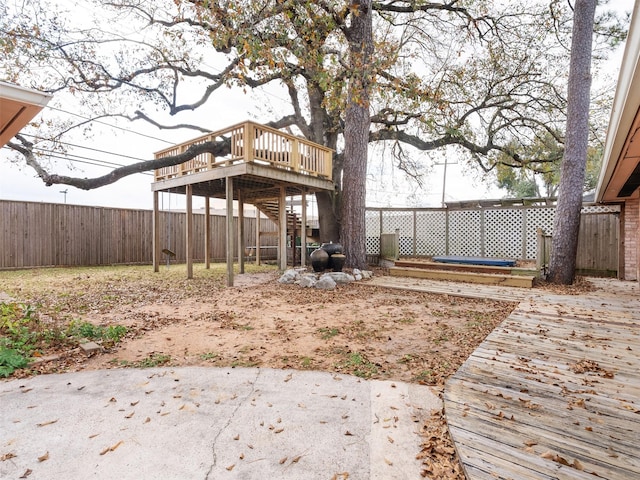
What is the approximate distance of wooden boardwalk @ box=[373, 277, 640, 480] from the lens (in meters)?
1.45

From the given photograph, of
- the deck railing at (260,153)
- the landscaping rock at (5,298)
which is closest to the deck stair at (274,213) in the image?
the deck railing at (260,153)

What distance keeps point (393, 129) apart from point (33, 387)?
35.1 feet

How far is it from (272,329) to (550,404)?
2.82 metres

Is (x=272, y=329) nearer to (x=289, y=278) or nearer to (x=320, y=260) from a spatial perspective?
(x=289, y=278)

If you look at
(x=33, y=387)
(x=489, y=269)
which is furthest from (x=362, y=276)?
(x=33, y=387)

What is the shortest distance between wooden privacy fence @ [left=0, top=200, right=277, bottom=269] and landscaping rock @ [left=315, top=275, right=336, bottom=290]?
4.36 meters

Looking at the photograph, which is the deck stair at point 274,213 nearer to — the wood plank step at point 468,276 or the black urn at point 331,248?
the black urn at point 331,248

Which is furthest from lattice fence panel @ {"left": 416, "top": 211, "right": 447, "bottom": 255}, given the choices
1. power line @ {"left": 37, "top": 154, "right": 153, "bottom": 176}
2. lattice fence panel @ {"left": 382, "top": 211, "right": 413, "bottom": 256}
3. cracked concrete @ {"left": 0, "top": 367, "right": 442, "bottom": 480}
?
power line @ {"left": 37, "top": 154, "right": 153, "bottom": 176}

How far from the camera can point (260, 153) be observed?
6.96 metres

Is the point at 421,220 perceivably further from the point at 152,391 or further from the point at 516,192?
the point at 516,192

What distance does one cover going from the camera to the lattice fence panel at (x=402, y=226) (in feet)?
35.7

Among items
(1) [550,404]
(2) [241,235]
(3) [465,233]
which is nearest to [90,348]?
(1) [550,404]

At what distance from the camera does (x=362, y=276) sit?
25.9 ft

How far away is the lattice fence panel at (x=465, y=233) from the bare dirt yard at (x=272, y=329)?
4.95m
